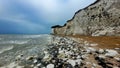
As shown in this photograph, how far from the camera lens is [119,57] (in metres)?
8.72

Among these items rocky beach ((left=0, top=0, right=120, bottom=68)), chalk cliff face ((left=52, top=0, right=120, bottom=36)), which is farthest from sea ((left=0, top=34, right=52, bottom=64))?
chalk cliff face ((left=52, top=0, right=120, bottom=36))

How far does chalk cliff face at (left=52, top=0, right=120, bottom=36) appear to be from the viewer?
2557cm

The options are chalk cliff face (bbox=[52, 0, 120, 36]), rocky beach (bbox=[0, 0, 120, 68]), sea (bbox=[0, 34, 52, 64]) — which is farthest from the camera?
chalk cliff face (bbox=[52, 0, 120, 36])

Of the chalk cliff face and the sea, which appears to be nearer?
the sea

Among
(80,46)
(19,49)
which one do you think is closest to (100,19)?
(80,46)

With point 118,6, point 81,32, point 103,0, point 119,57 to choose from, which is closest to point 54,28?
point 81,32

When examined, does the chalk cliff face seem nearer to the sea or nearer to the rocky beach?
the rocky beach

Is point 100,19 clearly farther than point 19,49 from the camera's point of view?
Yes

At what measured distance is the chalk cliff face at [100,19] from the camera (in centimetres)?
2557

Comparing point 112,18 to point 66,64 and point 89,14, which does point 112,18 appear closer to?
point 89,14

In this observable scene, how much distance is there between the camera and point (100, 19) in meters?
29.8

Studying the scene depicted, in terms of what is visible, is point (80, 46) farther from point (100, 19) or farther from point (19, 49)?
point (100, 19)

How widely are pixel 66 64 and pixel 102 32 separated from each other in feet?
64.9

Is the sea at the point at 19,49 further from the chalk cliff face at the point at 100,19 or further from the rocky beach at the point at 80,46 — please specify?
the chalk cliff face at the point at 100,19
